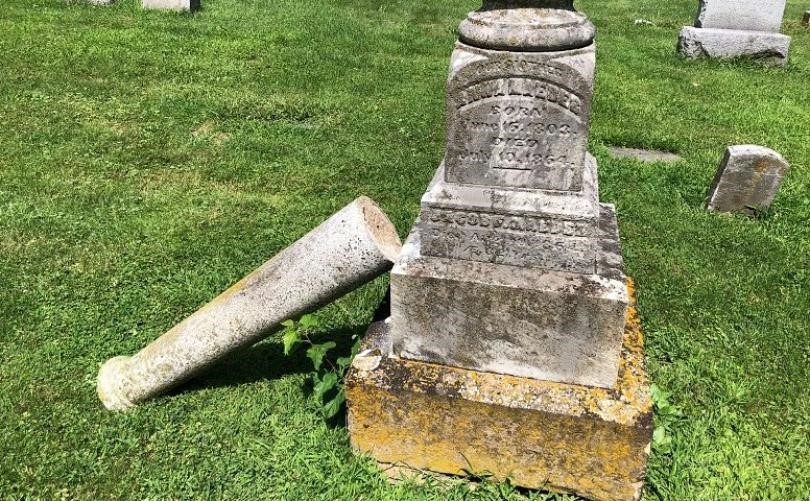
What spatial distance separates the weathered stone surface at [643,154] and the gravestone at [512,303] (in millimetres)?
4179

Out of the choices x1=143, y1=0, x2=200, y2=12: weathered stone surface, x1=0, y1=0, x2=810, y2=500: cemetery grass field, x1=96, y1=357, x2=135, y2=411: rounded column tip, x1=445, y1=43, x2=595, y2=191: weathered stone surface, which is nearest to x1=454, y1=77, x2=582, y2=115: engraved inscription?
x1=445, y1=43, x2=595, y2=191: weathered stone surface

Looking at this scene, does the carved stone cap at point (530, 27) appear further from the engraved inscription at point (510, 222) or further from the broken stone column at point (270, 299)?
the broken stone column at point (270, 299)

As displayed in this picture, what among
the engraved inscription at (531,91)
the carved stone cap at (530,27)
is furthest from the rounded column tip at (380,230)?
the carved stone cap at (530,27)

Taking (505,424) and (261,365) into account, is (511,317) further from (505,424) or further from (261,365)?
(261,365)

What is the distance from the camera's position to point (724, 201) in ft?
18.3

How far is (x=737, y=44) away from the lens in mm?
10000

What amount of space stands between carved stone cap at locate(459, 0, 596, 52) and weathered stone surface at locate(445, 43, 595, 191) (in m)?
0.03

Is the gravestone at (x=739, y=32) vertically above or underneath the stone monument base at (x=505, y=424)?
above

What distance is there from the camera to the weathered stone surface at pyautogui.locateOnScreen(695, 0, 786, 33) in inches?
384

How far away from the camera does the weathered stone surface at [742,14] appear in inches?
384

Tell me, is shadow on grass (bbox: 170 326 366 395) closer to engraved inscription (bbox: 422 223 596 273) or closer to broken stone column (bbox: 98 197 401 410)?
broken stone column (bbox: 98 197 401 410)

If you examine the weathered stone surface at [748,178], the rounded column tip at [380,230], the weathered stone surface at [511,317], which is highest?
the rounded column tip at [380,230]

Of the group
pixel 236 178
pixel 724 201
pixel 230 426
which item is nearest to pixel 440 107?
pixel 236 178

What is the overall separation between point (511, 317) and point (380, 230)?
2.26 feet
